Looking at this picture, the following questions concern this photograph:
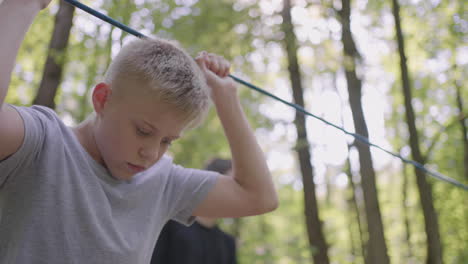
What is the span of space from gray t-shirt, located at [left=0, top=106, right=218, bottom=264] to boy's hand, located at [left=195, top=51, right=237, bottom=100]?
1.46ft

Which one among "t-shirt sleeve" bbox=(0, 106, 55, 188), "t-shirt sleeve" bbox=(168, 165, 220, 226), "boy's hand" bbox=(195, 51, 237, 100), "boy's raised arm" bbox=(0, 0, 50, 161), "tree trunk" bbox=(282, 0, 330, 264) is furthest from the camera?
"tree trunk" bbox=(282, 0, 330, 264)

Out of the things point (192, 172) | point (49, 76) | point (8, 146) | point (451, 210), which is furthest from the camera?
point (451, 210)

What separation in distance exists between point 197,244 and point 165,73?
80.8 inches

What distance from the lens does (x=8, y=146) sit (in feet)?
3.24

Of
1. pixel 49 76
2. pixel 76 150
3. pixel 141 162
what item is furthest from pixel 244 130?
pixel 49 76

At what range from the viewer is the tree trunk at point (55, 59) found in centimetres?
405

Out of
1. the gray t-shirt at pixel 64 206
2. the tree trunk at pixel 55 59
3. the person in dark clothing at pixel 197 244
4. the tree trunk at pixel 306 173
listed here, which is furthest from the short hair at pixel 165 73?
the tree trunk at pixel 306 173

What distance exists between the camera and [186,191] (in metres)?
1.50

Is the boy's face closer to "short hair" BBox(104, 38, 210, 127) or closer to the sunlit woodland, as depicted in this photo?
"short hair" BBox(104, 38, 210, 127)

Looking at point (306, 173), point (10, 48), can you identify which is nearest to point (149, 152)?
point (10, 48)

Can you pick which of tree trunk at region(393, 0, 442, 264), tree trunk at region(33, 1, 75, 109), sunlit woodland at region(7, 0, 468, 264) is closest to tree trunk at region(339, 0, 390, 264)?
sunlit woodland at region(7, 0, 468, 264)

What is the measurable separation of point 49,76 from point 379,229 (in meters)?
3.52

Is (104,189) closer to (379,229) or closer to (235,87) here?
(235,87)

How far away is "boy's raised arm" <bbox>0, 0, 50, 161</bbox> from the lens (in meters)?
0.90
